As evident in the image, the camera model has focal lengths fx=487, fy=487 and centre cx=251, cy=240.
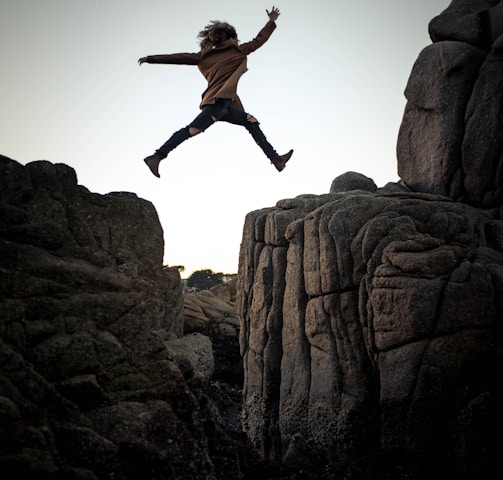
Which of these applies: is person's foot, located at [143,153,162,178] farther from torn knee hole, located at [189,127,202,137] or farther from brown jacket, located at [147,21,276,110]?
brown jacket, located at [147,21,276,110]

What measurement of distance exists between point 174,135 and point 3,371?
6072mm

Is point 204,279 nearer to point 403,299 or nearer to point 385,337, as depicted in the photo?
point 385,337

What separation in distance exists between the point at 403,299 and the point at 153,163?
5.29 m

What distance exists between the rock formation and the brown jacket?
3.35 meters

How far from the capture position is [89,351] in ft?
16.6

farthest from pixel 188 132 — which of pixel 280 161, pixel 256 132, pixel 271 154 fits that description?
pixel 280 161

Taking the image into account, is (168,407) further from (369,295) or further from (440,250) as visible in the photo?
(440,250)

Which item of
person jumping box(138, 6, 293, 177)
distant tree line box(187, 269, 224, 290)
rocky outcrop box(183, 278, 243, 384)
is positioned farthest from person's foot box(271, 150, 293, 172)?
distant tree line box(187, 269, 224, 290)

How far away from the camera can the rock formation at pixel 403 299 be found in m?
8.65

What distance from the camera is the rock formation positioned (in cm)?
865

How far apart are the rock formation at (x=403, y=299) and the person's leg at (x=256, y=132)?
4.53 feet

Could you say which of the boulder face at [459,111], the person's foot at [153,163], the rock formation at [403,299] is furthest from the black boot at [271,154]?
the boulder face at [459,111]

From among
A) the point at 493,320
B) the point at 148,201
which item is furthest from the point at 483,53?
the point at 148,201

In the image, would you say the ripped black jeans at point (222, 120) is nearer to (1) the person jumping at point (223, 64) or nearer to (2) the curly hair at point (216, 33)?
(1) the person jumping at point (223, 64)
